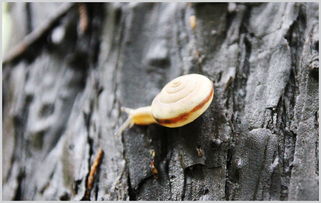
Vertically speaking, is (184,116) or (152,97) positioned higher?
(152,97)

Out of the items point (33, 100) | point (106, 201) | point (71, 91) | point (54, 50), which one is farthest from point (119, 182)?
point (54, 50)

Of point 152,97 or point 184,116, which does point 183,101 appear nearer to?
point 184,116

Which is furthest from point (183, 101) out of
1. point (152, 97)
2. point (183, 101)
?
point (152, 97)

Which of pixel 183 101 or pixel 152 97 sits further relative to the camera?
pixel 152 97
